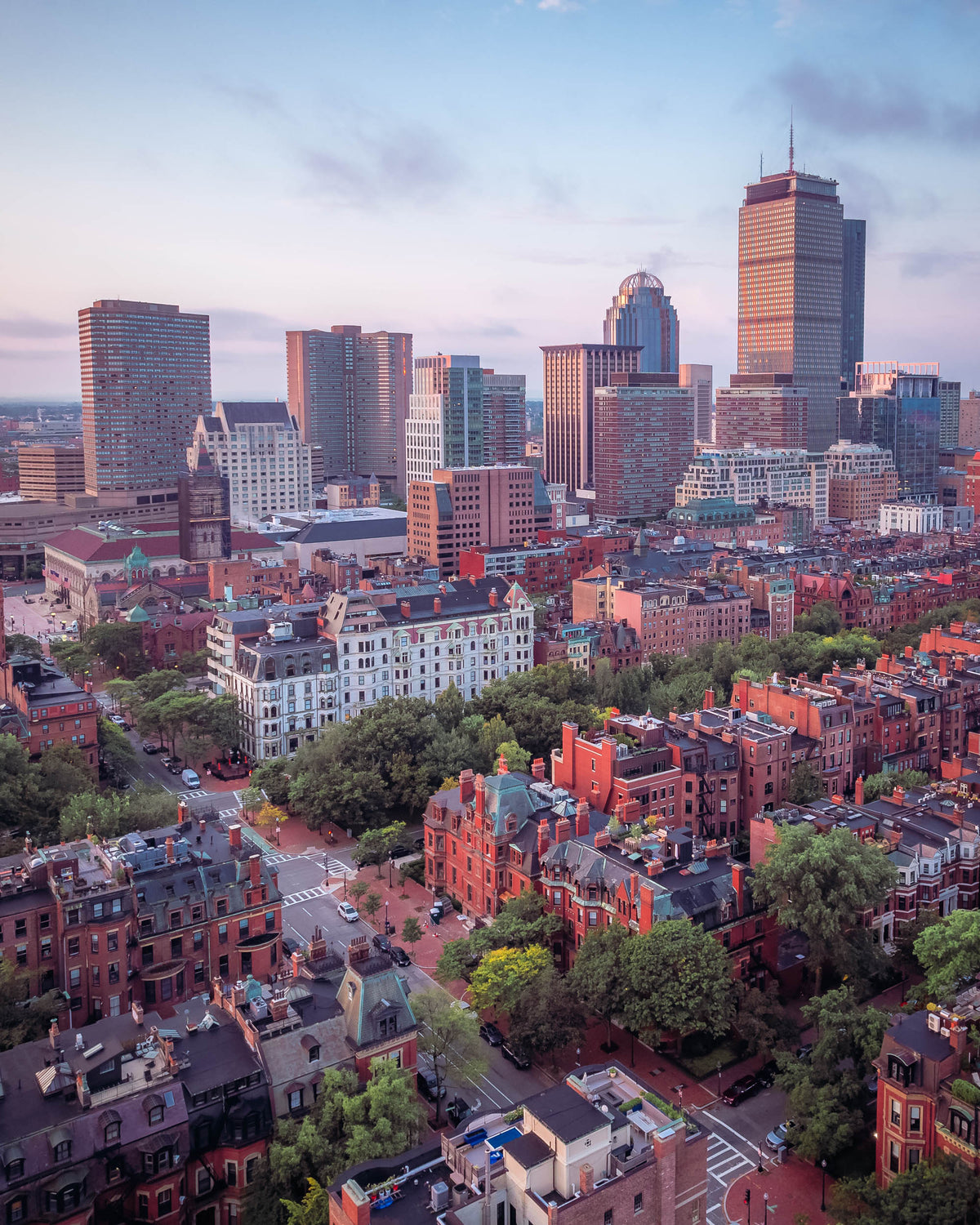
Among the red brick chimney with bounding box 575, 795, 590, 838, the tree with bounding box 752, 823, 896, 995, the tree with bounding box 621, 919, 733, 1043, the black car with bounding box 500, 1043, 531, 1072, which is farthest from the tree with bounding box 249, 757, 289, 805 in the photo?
the tree with bounding box 752, 823, 896, 995

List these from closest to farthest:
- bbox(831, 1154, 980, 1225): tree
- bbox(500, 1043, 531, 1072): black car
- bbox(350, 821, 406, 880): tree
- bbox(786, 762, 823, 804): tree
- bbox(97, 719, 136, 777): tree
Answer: bbox(831, 1154, 980, 1225): tree → bbox(500, 1043, 531, 1072): black car → bbox(350, 821, 406, 880): tree → bbox(786, 762, 823, 804): tree → bbox(97, 719, 136, 777): tree

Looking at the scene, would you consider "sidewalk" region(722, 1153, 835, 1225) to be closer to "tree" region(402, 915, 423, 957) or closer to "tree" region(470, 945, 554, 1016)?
"tree" region(470, 945, 554, 1016)

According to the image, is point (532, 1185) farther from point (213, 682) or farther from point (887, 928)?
point (213, 682)

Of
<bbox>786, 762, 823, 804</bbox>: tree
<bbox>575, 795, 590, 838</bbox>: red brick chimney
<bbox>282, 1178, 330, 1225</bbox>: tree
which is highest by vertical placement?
<bbox>575, 795, 590, 838</bbox>: red brick chimney

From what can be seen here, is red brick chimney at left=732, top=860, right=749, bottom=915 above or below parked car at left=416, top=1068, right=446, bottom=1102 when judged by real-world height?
above

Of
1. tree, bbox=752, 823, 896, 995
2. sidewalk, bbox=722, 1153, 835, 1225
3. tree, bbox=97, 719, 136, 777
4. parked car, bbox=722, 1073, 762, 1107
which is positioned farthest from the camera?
tree, bbox=97, 719, 136, 777

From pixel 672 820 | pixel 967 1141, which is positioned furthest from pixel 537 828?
pixel 967 1141

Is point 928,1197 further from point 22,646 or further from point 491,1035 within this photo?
point 22,646
